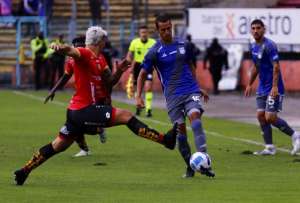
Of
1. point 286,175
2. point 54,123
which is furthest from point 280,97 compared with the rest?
point 54,123

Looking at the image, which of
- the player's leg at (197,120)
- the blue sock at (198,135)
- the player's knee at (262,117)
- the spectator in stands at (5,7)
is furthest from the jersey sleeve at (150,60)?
the spectator in stands at (5,7)

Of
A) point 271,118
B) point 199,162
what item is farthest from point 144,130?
point 271,118

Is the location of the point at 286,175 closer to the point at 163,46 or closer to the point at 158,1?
the point at 163,46

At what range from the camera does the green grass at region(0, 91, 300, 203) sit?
11977 mm

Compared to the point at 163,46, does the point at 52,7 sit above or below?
below

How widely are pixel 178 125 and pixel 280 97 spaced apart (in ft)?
11.4

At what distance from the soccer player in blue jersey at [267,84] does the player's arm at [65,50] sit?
4353mm

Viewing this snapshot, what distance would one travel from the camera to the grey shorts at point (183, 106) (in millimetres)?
13805

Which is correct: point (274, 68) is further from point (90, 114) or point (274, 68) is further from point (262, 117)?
point (90, 114)

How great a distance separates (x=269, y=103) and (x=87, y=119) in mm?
4538

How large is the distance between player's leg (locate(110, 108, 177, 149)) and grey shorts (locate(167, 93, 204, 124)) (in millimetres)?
618

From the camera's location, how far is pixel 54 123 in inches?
965

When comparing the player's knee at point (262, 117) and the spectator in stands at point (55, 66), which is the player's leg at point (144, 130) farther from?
the spectator in stands at point (55, 66)

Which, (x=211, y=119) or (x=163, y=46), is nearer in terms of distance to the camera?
(x=163, y=46)
